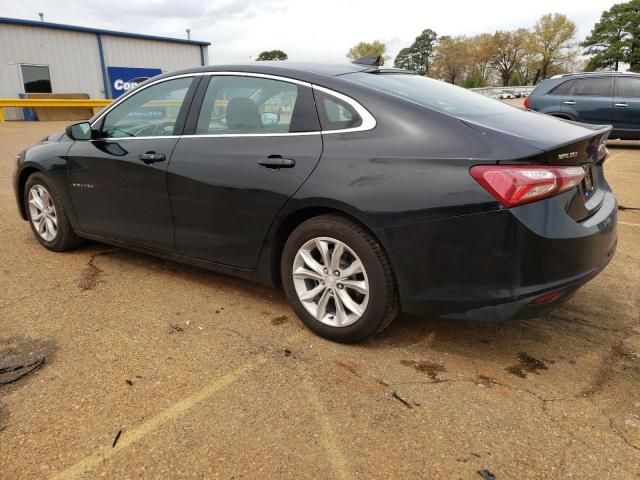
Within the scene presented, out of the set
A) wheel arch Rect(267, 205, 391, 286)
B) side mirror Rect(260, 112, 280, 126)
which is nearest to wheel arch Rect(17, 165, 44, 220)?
side mirror Rect(260, 112, 280, 126)

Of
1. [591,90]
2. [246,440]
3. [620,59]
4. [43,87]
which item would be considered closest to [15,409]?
[246,440]

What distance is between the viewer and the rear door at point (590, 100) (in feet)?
36.0

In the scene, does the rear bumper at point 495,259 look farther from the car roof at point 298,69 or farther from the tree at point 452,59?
the tree at point 452,59

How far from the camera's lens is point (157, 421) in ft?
7.53

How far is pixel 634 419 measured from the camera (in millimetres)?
2287

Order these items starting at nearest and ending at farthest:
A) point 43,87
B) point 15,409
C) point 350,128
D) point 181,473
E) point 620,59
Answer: point 181,473 → point 15,409 → point 350,128 → point 43,87 → point 620,59

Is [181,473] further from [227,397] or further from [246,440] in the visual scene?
[227,397]

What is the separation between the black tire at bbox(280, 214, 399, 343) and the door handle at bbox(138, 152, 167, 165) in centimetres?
117

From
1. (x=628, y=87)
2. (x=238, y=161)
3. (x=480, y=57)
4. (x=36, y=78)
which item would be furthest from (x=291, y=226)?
(x=480, y=57)

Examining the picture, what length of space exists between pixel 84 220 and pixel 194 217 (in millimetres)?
1385

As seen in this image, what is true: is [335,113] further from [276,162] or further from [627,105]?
[627,105]

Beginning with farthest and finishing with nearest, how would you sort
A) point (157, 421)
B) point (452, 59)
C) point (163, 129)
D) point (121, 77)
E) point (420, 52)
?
1. point (420, 52)
2. point (452, 59)
3. point (121, 77)
4. point (163, 129)
5. point (157, 421)

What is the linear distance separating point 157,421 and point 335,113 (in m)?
1.81

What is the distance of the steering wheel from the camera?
3.59 meters
